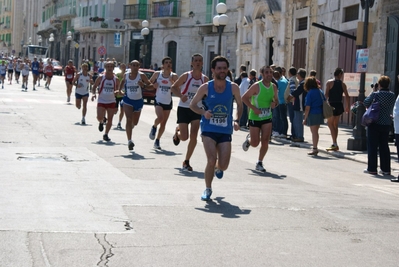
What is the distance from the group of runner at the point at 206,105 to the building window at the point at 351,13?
11.6 meters

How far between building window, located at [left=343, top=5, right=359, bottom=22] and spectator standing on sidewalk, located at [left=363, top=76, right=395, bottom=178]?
13.2 meters

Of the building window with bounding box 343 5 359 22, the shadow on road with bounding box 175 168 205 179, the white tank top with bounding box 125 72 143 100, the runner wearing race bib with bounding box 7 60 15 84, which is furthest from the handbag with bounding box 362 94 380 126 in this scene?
the runner wearing race bib with bounding box 7 60 15 84

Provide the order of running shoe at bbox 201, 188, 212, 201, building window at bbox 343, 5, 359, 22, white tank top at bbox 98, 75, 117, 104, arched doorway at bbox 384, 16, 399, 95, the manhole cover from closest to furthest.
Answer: running shoe at bbox 201, 188, 212, 201 < the manhole cover < white tank top at bbox 98, 75, 117, 104 < arched doorway at bbox 384, 16, 399, 95 < building window at bbox 343, 5, 359, 22

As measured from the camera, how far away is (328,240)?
785cm

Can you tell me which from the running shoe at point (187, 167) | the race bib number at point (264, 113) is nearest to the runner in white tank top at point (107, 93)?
the race bib number at point (264, 113)

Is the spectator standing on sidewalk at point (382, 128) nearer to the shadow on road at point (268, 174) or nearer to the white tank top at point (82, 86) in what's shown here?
the shadow on road at point (268, 174)

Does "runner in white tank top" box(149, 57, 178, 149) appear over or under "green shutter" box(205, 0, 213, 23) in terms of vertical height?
under

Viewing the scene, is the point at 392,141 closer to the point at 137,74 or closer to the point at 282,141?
the point at 282,141

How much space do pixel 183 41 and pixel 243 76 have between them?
103 ft

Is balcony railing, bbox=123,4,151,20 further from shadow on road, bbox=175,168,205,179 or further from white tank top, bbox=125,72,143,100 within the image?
shadow on road, bbox=175,168,205,179

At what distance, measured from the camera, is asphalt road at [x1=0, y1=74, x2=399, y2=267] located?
22.8 ft

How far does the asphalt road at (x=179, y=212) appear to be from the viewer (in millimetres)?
6953

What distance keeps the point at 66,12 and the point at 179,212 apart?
78.3 metres

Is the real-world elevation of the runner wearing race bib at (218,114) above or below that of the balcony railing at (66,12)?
below
